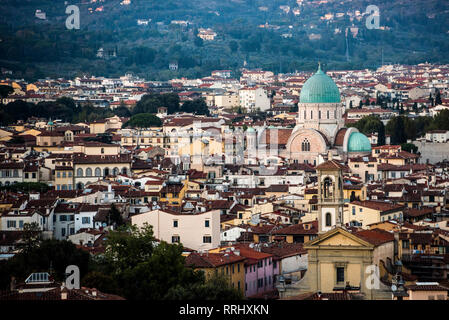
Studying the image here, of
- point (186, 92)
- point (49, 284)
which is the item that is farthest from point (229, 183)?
point (186, 92)

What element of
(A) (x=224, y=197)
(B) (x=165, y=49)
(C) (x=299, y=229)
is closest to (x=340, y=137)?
(A) (x=224, y=197)

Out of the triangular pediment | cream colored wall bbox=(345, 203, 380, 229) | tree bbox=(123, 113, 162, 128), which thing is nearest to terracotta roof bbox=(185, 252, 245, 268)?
the triangular pediment

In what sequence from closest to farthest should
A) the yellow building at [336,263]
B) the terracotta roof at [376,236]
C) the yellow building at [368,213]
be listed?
the yellow building at [336,263], the terracotta roof at [376,236], the yellow building at [368,213]

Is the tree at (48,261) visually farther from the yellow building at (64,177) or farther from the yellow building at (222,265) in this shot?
the yellow building at (64,177)

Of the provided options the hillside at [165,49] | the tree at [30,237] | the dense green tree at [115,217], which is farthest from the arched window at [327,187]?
the hillside at [165,49]

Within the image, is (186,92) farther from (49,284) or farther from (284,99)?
(49,284)

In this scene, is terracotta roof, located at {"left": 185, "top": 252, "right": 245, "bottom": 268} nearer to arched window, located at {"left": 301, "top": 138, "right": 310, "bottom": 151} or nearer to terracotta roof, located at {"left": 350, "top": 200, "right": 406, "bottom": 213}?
terracotta roof, located at {"left": 350, "top": 200, "right": 406, "bottom": 213}
